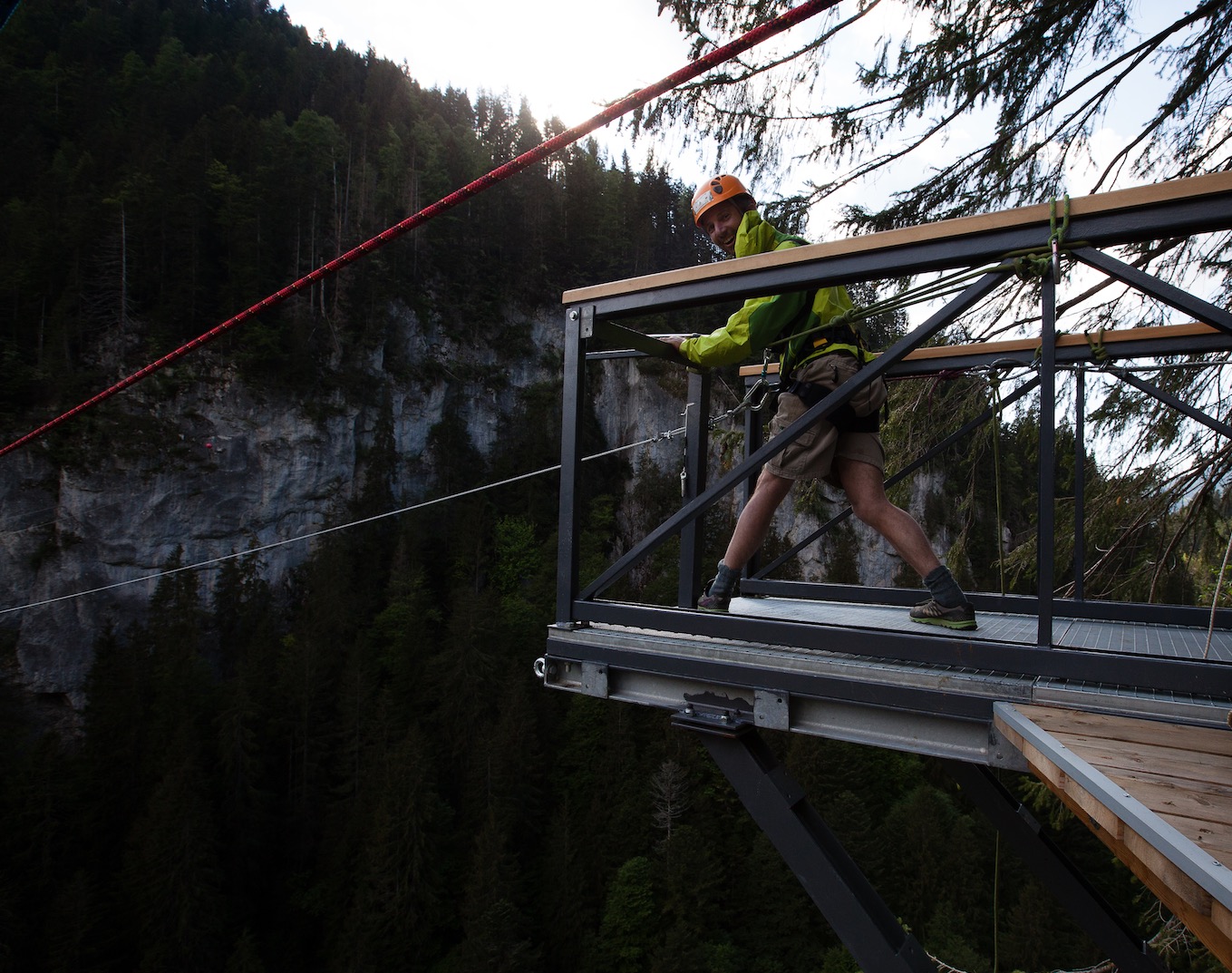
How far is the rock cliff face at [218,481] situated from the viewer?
23938 mm

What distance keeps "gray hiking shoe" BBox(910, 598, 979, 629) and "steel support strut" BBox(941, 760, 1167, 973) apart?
375 millimetres

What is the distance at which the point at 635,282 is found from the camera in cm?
202

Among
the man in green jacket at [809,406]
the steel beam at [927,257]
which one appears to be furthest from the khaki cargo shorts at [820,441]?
the steel beam at [927,257]

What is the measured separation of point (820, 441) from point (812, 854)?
1.01 m

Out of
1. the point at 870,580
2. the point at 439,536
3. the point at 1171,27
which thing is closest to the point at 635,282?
the point at 1171,27

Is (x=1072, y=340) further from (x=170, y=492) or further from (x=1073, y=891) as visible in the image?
(x=170, y=492)

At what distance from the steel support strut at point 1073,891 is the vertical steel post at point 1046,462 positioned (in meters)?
0.68

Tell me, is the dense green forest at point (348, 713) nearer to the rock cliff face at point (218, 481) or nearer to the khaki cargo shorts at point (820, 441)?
the rock cliff face at point (218, 481)

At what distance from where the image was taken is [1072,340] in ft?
8.84

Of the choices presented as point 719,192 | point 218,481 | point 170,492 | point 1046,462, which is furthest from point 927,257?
point 218,481

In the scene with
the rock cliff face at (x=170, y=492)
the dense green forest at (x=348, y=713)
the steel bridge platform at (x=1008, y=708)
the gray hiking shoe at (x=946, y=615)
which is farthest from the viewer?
the rock cliff face at (x=170, y=492)

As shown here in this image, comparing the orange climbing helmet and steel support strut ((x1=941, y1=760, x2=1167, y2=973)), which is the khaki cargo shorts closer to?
the orange climbing helmet

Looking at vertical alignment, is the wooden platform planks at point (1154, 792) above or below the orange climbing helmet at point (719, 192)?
below

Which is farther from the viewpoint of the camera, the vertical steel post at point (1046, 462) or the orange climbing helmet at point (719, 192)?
the orange climbing helmet at point (719, 192)
